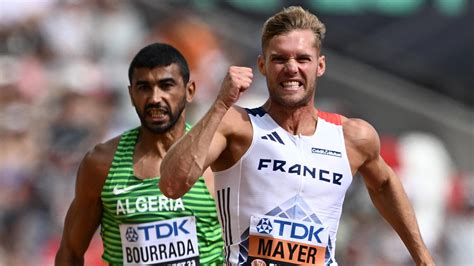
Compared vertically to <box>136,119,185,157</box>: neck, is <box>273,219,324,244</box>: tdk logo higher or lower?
lower

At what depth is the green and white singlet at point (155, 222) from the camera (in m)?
6.48

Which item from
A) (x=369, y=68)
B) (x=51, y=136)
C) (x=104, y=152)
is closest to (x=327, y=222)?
(x=104, y=152)

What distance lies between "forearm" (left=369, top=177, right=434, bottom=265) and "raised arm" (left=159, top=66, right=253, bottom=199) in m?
1.30

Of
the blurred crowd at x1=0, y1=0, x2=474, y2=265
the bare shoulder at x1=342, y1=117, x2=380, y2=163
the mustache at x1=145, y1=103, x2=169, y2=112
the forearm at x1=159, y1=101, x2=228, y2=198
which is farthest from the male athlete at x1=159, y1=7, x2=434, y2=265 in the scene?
the blurred crowd at x1=0, y1=0, x2=474, y2=265

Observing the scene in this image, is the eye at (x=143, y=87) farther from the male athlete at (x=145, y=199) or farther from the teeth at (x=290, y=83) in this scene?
the teeth at (x=290, y=83)

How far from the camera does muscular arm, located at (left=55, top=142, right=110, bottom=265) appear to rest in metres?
6.54

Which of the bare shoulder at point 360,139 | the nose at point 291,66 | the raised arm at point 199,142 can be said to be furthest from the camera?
the bare shoulder at point 360,139

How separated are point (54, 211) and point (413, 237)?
6.16 m

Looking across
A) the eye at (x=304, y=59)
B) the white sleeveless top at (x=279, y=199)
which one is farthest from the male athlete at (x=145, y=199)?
the eye at (x=304, y=59)

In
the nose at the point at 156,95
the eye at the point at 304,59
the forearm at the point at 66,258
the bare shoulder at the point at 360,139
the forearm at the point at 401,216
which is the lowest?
the forearm at the point at 66,258

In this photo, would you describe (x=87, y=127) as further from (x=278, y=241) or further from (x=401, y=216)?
(x=278, y=241)

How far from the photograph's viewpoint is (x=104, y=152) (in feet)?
21.8

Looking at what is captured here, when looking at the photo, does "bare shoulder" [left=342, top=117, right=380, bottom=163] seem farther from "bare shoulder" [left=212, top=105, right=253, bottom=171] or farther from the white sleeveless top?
"bare shoulder" [left=212, top=105, right=253, bottom=171]

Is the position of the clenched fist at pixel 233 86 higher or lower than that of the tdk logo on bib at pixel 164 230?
higher
